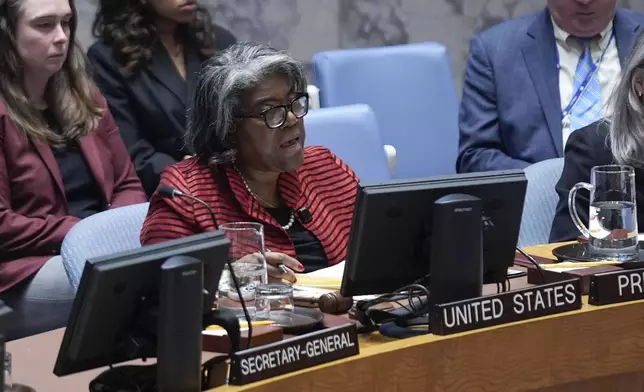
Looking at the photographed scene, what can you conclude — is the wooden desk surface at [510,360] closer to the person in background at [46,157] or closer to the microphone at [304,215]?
the microphone at [304,215]

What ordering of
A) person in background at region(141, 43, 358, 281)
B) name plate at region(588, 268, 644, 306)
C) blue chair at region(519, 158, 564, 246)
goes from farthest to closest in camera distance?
blue chair at region(519, 158, 564, 246), person in background at region(141, 43, 358, 281), name plate at region(588, 268, 644, 306)

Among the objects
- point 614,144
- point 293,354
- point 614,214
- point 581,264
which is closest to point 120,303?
point 293,354

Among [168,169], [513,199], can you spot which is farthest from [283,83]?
[513,199]

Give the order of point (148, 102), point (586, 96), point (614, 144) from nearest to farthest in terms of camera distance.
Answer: point (614, 144) → point (148, 102) → point (586, 96)

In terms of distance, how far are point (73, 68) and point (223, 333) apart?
6.30 feet

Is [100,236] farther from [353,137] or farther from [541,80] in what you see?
[541,80]

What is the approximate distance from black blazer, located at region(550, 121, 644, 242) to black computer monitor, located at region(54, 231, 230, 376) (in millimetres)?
1419

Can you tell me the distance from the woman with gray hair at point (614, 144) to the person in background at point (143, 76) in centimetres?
140

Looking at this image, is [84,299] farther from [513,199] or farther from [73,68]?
[73,68]

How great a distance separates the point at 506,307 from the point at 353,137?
5.09 ft

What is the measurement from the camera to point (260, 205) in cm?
274

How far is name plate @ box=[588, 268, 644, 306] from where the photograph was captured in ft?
6.76

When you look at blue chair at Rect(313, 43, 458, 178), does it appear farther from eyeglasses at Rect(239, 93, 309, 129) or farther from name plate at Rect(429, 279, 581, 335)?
name plate at Rect(429, 279, 581, 335)

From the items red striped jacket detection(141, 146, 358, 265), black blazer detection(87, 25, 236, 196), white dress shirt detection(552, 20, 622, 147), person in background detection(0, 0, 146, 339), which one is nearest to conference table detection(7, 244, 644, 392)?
red striped jacket detection(141, 146, 358, 265)
